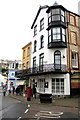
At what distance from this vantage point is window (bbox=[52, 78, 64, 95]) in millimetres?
17781

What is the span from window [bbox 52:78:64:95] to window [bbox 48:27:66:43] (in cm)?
565

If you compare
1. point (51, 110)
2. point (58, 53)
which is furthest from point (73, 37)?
point (51, 110)

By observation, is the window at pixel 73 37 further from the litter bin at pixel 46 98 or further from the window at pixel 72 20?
the litter bin at pixel 46 98

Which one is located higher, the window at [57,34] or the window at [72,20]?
the window at [72,20]

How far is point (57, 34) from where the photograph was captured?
1919 cm

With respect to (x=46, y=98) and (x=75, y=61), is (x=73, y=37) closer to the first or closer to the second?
(x=75, y=61)

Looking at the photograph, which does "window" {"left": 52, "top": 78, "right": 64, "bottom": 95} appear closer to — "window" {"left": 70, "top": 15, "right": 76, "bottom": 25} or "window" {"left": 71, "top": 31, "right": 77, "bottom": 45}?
"window" {"left": 71, "top": 31, "right": 77, "bottom": 45}

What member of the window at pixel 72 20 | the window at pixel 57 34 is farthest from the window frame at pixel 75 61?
the window at pixel 72 20

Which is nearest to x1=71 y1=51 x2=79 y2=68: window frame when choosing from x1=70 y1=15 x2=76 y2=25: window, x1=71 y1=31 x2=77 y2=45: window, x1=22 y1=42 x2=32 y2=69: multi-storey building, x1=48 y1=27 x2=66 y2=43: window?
x1=71 y1=31 x2=77 y2=45: window

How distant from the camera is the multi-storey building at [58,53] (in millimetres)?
17906

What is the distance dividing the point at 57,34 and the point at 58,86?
7387 mm

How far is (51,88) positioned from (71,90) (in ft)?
8.88

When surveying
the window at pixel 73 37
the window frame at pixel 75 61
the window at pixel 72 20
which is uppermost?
the window at pixel 72 20

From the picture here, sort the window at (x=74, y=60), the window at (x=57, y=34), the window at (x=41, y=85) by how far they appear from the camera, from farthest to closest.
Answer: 1. the window at (x=41, y=85)
2. the window at (x=74, y=60)
3. the window at (x=57, y=34)
